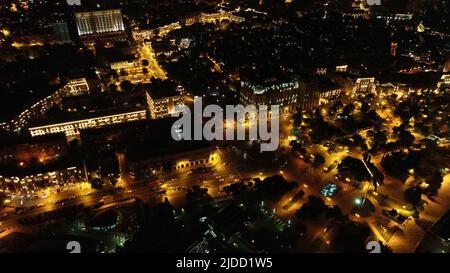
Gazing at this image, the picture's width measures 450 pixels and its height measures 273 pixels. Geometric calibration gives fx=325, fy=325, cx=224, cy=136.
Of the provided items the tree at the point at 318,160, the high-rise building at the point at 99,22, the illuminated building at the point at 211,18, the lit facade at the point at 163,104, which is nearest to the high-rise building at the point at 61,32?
the high-rise building at the point at 99,22

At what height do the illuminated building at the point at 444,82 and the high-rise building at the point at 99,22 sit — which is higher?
the high-rise building at the point at 99,22

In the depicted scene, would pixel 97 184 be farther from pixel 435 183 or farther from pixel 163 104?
pixel 435 183

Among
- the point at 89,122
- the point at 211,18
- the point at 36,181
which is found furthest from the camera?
the point at 211,18

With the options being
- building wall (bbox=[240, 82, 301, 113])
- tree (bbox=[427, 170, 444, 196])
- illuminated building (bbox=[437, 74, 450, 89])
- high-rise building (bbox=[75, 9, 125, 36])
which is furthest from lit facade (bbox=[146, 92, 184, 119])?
high-rise building (bbox=[75, 9, 125, 36])

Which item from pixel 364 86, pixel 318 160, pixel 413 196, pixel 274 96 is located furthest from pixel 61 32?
pixel 413 196

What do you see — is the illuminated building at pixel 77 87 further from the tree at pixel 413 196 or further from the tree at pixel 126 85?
the tree at pixel 413 196

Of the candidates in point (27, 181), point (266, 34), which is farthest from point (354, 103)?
point (27, 181)

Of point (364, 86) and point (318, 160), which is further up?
point (364, 86)
